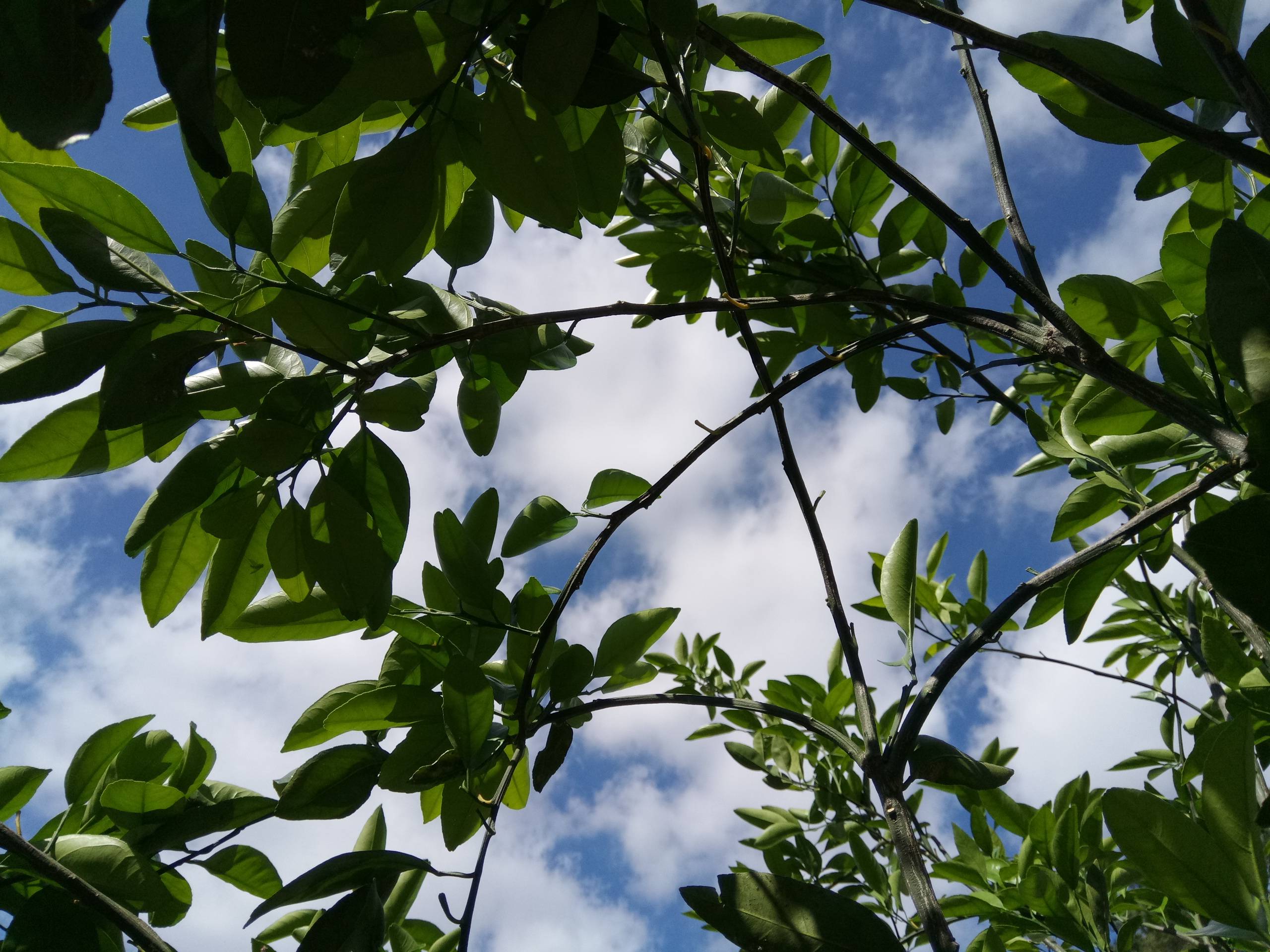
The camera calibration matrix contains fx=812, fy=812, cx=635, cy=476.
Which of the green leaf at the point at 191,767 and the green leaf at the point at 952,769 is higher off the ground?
the green leaf at the point at 191,767

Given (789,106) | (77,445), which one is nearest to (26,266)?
(77,445)

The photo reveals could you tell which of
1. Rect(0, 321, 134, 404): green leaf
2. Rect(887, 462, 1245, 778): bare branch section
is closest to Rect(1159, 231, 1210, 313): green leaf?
Rect(887, 462, 1245, 778): bare branch section

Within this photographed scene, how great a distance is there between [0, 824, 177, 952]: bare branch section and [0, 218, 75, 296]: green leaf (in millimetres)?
420

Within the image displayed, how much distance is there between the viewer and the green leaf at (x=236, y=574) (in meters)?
0.64

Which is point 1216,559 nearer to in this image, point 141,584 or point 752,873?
point 752,873

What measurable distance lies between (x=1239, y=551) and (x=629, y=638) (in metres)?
0.51

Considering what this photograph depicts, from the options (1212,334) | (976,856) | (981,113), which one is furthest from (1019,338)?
(976,856)

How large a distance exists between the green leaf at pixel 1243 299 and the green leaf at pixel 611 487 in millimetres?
543

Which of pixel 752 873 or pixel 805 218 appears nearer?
pixel 752 873

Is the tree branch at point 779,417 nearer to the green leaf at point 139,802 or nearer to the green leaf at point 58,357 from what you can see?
the green leaf at point 58,357

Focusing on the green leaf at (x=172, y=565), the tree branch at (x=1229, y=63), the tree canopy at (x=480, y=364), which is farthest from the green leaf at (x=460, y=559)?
the tree branch at (x=1229, y=63)

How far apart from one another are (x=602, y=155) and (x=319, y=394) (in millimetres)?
261

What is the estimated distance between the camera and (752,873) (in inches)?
19.6

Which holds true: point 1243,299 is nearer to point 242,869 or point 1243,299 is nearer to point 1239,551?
point 1239,551
